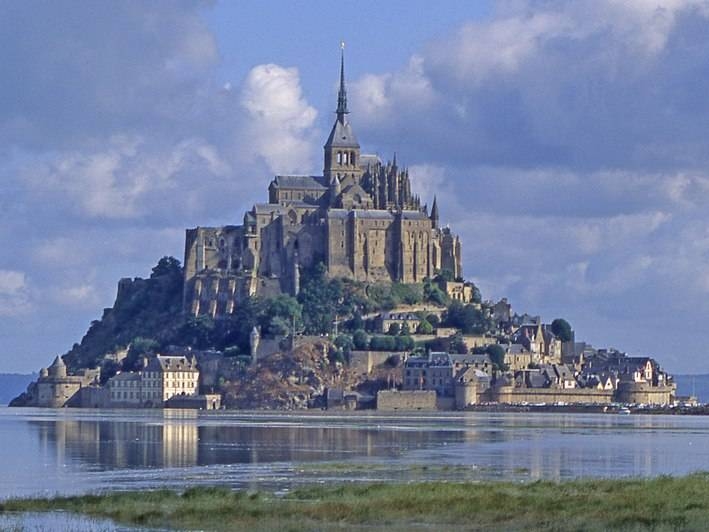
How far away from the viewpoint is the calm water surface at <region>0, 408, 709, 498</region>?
5788cm

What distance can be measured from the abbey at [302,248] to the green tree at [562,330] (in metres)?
15.4

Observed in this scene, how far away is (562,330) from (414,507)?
A: 131m

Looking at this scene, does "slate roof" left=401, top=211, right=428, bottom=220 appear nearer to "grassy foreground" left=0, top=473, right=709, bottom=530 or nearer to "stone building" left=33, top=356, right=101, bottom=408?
"stone building" left=33, top=356, right=101, bottom=408

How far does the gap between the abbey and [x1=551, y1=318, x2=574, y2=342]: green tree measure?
1544 cm

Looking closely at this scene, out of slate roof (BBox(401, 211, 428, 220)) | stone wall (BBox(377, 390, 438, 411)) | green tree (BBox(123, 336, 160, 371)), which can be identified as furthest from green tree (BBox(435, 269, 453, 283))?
green tree (BBox(123, 336, 160, 371))

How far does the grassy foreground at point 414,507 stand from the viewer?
42125 millimetres

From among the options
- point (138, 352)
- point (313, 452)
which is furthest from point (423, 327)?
point (313, 452)

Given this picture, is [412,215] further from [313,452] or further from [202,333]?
[313,452]

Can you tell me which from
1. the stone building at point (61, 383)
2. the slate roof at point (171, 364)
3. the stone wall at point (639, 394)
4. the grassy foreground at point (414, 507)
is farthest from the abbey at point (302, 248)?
the grassy foreground at point (414, 507)

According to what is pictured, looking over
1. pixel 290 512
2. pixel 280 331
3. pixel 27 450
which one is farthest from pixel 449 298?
pixel 290 512

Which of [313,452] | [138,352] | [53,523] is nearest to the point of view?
[53,523]

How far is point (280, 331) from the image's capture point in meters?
156

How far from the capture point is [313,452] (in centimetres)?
7494

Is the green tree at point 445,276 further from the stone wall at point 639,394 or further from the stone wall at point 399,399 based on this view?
the stone wall at point 639,394
